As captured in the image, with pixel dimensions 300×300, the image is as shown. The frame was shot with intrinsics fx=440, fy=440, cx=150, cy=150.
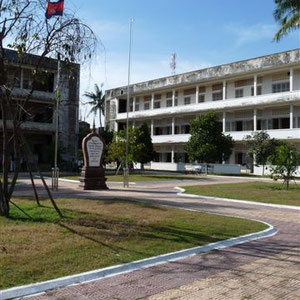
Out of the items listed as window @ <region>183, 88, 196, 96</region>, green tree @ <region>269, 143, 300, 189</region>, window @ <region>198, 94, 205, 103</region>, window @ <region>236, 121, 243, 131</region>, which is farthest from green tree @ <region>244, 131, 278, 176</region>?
window @ <region>183, 88, 196, 96</region>

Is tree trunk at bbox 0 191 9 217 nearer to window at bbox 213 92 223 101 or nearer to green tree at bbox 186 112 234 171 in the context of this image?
green tree at bbox 186 112 234 171

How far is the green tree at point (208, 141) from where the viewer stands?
4153 centimetres

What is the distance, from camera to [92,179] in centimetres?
2088

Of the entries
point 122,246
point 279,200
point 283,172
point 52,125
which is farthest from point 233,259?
point 52,125

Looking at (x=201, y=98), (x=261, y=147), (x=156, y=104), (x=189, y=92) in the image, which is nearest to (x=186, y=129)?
(x=201, y=98)

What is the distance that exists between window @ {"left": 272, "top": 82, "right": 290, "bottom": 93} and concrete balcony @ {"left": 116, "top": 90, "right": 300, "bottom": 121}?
6.73ft

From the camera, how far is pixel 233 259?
290 inches

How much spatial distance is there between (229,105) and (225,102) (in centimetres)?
77

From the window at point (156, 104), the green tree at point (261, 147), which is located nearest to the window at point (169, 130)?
the window at point (156, 104)

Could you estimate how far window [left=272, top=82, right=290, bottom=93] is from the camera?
1790 inches

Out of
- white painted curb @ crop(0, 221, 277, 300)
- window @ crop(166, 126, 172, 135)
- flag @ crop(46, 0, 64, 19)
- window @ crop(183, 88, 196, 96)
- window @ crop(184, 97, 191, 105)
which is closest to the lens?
white painted curb @ crop(0, 221, 277, 300)

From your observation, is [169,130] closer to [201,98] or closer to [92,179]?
[201,98]

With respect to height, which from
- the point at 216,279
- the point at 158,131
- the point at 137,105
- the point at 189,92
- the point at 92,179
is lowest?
the point at 216,279

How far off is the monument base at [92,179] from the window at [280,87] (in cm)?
3015
